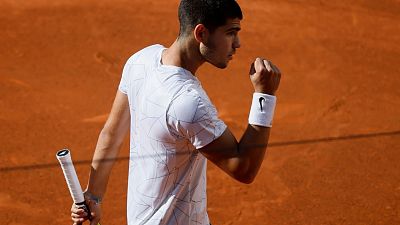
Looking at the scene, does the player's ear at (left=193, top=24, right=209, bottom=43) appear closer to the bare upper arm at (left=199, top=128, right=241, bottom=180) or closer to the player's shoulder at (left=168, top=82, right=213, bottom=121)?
the player's shoulder at (left=168, top=82, right=213, bottom=121)

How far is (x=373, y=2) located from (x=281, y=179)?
5.16m

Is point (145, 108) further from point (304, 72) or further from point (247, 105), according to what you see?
point (304, 72)

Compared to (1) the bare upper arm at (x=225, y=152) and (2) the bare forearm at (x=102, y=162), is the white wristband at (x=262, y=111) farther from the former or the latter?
(2) the bare forearm at (x=102, y=162)

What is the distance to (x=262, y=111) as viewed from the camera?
11.0ft

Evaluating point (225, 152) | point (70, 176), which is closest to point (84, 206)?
point (70, 176)

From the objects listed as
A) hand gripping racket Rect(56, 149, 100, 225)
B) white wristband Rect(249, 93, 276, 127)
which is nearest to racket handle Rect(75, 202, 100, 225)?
hand gripping racket Rect(56, 149, 100, 225)

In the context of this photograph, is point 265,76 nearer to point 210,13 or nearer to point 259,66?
point 259,66

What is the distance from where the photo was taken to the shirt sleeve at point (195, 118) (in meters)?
3.14

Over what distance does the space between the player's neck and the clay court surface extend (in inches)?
122

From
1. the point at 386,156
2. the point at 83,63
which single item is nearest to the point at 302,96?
the point at 386,156

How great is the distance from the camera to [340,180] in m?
6.86

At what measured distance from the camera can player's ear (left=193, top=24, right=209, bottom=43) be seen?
331 centimetres

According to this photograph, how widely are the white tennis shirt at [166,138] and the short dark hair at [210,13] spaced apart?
9.3 inches

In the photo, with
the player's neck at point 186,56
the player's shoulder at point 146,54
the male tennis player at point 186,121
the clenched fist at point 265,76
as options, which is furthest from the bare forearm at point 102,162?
the clenched fist at point 265,76
